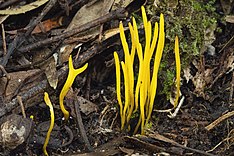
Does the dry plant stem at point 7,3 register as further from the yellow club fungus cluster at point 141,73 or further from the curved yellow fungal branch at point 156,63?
the curved yellow fungal branch at point 156,63

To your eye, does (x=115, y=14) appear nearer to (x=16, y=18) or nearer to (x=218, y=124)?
(x=16, y=18)

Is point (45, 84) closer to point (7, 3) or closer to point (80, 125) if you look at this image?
point (80, 125)

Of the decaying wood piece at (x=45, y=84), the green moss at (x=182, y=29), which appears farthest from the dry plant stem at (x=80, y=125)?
the green moss at (x=182, y=29)

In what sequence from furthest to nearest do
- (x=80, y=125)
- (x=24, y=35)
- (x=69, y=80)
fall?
1. (x=24, y=35)
2. (x=80, y=125)
3. (x=69, y=80)

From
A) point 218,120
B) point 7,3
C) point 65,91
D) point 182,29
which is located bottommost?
point 218,120

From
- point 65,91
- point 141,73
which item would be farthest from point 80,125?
point 141,73

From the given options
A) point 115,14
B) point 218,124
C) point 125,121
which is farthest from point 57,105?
point 218,124

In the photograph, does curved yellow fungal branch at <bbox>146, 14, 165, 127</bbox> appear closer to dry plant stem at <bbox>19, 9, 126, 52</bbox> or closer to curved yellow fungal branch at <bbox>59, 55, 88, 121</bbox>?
curved yellow fungal branch at <bbox>59, 55, 88, 121</bbox>

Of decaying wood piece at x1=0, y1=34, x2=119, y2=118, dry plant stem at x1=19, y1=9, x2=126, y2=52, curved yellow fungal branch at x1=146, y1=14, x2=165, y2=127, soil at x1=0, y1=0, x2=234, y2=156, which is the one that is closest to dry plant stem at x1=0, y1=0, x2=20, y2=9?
soil at x1=0, y1=0, x2=234, y2=156
